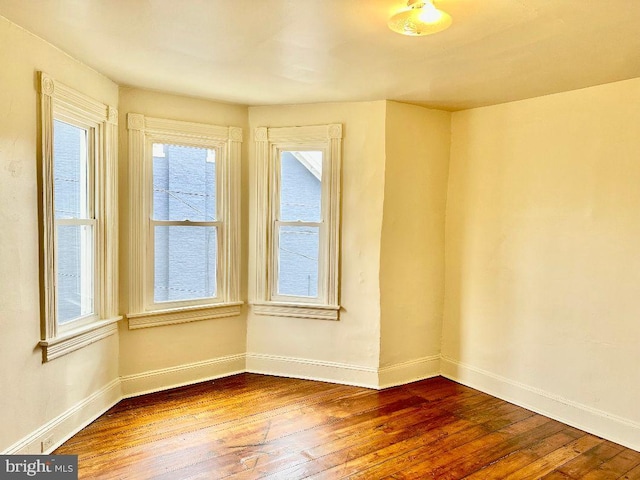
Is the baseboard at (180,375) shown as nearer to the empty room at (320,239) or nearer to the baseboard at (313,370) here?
the empty room at (320,239)

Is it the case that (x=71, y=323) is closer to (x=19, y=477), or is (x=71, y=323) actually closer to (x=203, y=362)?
(x=19, y=477)

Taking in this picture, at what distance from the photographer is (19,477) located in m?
2.28

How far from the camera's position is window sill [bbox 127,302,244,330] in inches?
138

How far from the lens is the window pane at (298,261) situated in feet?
13.0

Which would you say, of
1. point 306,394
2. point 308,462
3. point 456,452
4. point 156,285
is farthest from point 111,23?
point 456,452

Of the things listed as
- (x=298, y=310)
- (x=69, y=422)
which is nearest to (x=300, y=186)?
(x=298, y=310)

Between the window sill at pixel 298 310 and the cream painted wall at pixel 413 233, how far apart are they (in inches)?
17.5

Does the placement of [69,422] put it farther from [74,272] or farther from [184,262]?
[184,262]

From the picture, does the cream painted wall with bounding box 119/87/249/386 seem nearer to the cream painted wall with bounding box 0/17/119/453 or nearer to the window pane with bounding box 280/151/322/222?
the window pane with bounding box 280/151/322/222

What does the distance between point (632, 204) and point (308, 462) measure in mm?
2631

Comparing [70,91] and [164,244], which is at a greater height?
[70,91]

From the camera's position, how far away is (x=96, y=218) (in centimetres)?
316

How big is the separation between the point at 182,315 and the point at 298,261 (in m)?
1.10

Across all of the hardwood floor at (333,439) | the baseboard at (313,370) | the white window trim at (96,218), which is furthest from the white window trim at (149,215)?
the hardwood floor at (333,439)
